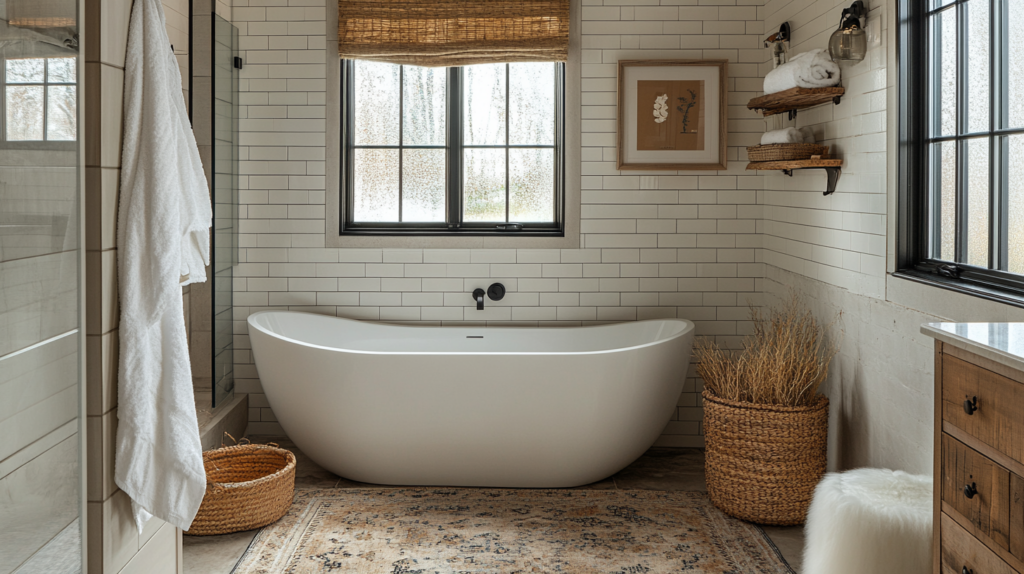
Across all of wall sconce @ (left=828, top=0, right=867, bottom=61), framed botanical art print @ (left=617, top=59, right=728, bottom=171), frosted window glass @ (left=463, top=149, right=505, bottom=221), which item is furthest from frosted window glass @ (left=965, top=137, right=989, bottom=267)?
frosted window glass @ (left=463, top=149, right=505, bottom=221)

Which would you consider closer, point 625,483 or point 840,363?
point 840,363

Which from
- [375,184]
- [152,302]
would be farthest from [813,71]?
[152,302]

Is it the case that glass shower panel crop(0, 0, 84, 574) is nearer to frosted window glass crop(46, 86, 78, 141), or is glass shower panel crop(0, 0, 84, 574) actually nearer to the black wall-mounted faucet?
frosted window glass crop(46, 86, 78, 141)

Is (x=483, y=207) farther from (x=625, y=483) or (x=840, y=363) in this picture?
(x=840, y=363)

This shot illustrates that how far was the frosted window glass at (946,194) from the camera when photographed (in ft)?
8.44

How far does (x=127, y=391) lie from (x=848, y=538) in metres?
1.96

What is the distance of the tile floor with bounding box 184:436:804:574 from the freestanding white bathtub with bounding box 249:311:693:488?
0.36ft

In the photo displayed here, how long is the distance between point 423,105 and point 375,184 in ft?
1.67

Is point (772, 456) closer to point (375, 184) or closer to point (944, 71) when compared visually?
point (944, 71)

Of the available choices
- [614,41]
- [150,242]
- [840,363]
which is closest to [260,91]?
[614,41]

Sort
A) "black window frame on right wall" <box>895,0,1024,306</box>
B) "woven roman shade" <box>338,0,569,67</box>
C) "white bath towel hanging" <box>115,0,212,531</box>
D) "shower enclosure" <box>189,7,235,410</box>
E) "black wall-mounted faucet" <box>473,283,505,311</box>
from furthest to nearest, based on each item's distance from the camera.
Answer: "black wall-mounted faucet" <box>473,283,505,311</box>, "woven roman shade" <box>338,0,569,67</box>, "shower enclosure" <box>189,7,235,410</box>, "black window frame on right wall" <box>895,0,1024,306</box>, "white bath towel hanging" <box>115,0,212,531</box>

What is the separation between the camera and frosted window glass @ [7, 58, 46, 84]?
1564mm

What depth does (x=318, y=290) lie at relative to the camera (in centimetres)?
420

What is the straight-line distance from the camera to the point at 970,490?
1.55 m
